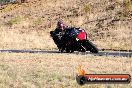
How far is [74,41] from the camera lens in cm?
2275

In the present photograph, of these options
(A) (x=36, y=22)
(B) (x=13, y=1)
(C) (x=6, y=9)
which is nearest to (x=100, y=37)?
(A) (x=36, y=22)

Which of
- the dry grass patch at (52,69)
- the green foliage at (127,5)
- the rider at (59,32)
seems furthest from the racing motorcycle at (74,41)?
the green foliage at (127,5)

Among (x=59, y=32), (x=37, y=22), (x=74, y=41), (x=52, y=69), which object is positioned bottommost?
(x=37, y=22)

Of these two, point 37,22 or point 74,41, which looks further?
point 37,22

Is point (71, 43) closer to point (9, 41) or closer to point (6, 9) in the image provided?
point (9, 41)

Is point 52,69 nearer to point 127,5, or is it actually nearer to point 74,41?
point 74,41

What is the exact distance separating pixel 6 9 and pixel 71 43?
1549 inches

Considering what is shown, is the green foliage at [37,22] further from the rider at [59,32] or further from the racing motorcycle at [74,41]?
the racing motorcycle at [74,41]

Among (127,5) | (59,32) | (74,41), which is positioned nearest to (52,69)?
(74,41)

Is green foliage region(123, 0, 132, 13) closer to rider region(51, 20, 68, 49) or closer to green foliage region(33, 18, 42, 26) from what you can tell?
green foliage region(33, 18, 42, 26)

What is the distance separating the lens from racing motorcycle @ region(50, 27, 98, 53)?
72.9ft

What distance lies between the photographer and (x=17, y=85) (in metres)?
13.6

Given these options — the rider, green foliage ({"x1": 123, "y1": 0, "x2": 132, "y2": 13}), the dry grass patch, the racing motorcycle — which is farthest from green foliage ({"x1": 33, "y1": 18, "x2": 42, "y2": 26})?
the dry grass patch

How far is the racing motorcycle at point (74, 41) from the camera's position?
72.9 feet
